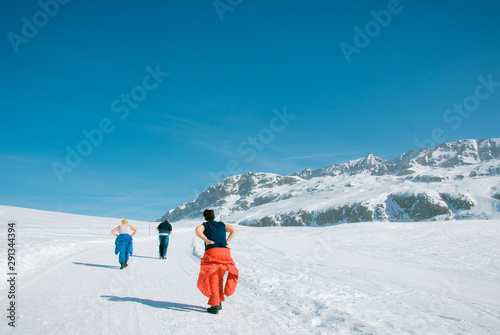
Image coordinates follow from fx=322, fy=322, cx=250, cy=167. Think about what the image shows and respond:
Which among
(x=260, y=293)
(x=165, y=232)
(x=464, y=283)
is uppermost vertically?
(x=165, y=232)

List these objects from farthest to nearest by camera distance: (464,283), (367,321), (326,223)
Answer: (326,223) < (464,283) < (367,321)

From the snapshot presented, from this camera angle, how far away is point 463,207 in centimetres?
16888

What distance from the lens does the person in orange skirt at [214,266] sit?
5.53 meters

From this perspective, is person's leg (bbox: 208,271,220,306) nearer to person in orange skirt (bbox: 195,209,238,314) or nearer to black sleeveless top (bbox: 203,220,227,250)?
person in orange skirt (bbox: 195,209,238,314)

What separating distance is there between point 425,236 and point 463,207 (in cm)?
17375

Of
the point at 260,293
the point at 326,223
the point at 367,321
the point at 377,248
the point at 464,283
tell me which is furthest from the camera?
the point at 326,223

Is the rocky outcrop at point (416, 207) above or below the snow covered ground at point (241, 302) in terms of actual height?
above

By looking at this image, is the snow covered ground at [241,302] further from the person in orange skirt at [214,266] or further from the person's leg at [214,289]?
the person in orange skirt at [214,266]

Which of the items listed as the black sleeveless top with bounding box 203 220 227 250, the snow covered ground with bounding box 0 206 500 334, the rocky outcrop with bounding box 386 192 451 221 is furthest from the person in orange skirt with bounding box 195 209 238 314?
the rocky outcrop with bounding box 386 192 451 221

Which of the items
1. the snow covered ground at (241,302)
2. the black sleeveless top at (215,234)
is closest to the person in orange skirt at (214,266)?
the black sleeveless top at (215,234)

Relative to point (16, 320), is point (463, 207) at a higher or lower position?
higher

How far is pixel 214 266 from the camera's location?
556 cm

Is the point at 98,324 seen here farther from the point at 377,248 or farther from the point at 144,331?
the point at 377,248

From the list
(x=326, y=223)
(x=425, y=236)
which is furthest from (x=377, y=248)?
(x=326, y=223)
